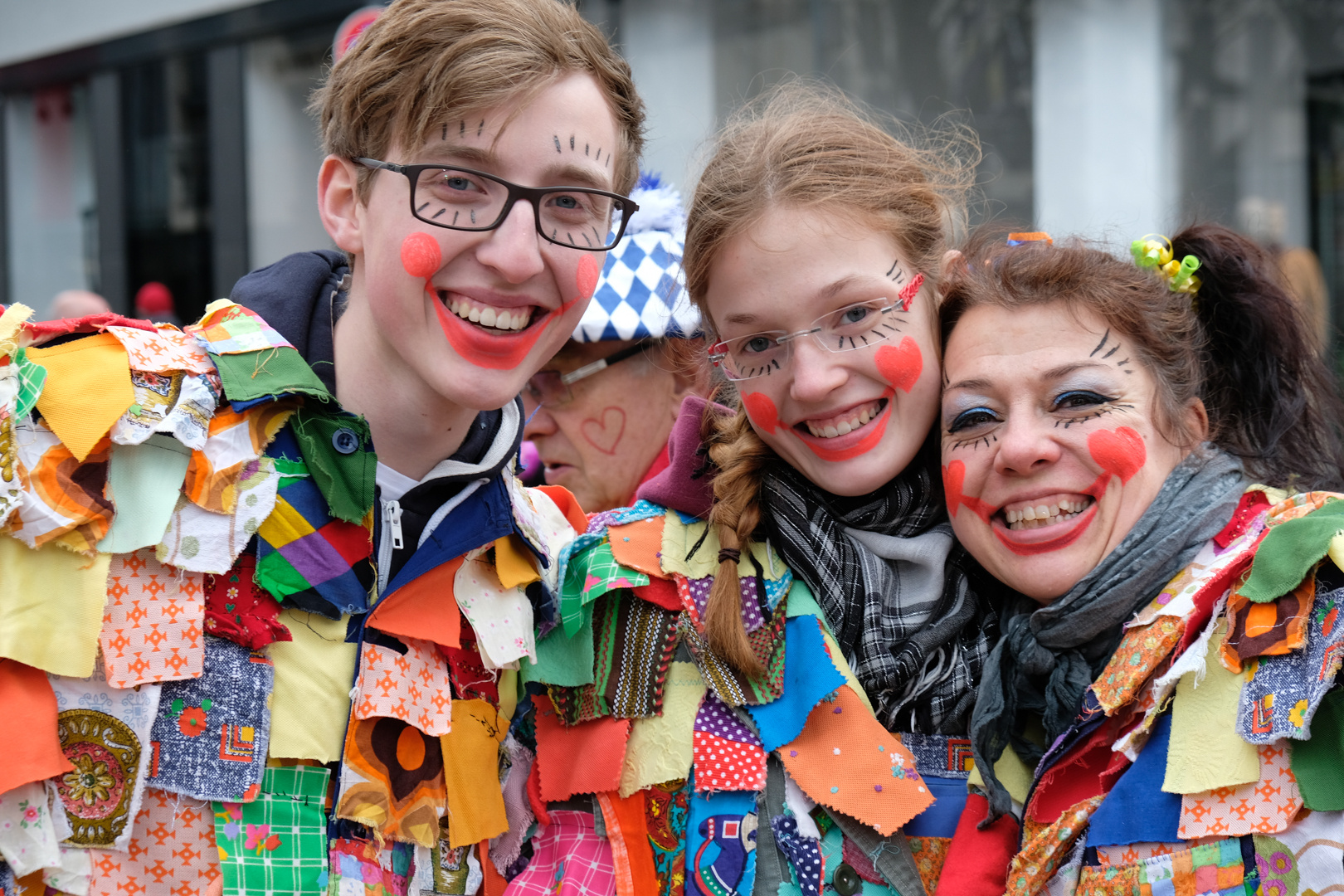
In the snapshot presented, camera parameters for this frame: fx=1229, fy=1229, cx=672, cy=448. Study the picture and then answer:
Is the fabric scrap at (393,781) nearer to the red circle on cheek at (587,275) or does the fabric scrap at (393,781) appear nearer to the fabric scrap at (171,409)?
the fabric scrap at (171,409)

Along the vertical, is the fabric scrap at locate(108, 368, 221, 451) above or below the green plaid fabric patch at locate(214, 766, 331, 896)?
above

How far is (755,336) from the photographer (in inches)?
94.9

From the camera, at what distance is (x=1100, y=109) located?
6852 mm

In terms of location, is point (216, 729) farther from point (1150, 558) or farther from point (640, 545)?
point (1150, 558)

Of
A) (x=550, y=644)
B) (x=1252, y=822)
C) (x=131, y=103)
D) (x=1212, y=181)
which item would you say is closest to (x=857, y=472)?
(x=550, y=644)

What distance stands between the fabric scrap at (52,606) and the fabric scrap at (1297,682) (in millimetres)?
1793

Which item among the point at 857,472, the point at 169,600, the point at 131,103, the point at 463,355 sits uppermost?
the point at 131,103

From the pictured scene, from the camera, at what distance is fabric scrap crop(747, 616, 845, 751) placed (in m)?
2.27

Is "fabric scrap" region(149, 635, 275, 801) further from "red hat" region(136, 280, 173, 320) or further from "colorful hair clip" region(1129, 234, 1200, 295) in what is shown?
"red hat" region(136, 280, 173, 320)

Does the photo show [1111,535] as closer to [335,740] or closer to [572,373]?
[335,740]

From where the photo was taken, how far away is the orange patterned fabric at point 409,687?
2.10m

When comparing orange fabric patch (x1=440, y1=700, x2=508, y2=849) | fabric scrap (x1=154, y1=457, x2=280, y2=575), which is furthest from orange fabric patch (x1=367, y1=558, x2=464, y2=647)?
fabric scrap (x1=154, y1=457, x2=280, y2=575)

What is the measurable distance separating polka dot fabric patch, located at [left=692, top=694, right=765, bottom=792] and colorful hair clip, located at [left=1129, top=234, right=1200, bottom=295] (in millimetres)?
1207

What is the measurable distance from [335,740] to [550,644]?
1.58 feet
